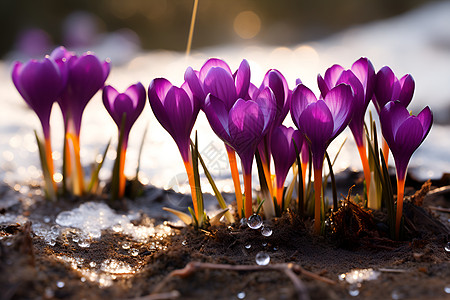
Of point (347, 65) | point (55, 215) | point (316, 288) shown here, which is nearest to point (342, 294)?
point (316, 288)

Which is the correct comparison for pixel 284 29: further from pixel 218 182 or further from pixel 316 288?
pixel 316 288

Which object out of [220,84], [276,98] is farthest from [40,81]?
[276,98]

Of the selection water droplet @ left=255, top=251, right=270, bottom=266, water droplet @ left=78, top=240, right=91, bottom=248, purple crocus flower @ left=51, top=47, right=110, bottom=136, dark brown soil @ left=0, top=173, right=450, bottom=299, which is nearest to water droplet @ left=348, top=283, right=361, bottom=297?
dark brown soil @ left=0, top=173, right=450, bottom=299

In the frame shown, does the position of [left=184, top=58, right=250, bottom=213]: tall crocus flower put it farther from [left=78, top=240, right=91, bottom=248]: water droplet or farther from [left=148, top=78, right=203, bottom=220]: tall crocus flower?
[left=78, top=240, right=91, bottom=248]: water droplet

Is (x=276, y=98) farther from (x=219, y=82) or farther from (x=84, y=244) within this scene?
(x=84, y=244)

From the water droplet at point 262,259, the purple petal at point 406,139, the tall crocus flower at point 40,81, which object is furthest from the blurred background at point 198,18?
the water droplet at point 262,259
